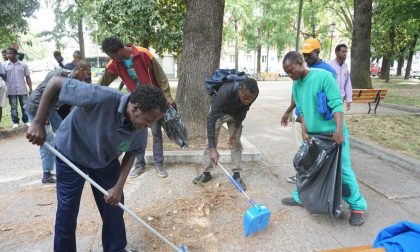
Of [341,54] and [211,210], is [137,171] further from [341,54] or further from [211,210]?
[341,54]

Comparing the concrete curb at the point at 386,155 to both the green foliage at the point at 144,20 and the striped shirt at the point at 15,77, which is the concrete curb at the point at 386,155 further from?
the green foliage at the point at 144,20

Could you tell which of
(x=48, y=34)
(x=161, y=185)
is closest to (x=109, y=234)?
(x=161, y=185)

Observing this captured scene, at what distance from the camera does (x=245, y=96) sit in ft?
11.7

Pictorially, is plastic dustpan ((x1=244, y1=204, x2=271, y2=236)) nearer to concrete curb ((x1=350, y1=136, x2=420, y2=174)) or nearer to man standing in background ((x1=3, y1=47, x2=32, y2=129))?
concrete curb ((x1=350, y1=136, x2=420, y2=174))

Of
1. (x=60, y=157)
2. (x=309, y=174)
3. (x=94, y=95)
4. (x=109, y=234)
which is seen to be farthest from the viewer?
(x=309, y=174)

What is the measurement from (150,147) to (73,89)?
11.4 ft

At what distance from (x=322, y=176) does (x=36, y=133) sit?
254 centimetres

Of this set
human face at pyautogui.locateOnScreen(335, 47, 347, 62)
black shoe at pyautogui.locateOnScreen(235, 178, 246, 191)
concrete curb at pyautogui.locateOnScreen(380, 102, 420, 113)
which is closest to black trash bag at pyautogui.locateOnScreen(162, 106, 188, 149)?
black shoe at pyautogui.locateOnScreen(235, 178, 246, 191)

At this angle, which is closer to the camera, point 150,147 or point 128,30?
point 150,147

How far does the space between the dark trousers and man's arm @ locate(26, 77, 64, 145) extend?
10.7 inches

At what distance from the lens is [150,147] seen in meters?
5.66

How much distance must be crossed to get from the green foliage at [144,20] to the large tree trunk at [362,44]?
6.11 meters

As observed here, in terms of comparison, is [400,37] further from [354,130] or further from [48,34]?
[48,34]

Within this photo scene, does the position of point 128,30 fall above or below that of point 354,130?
above
